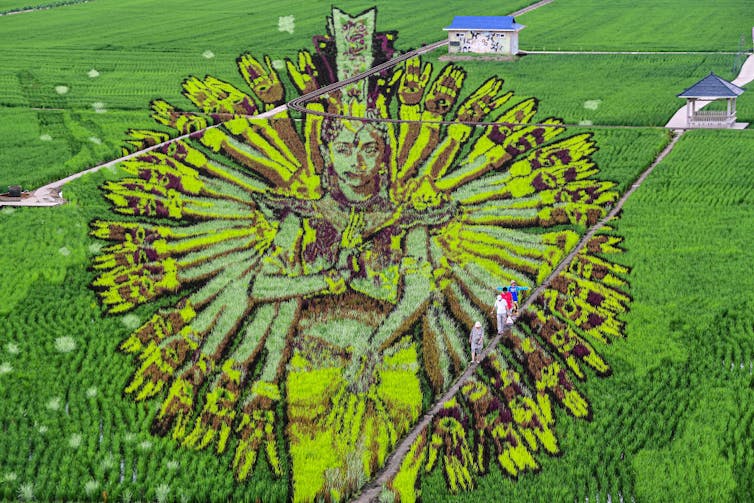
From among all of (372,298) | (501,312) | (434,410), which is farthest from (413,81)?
(434,410)

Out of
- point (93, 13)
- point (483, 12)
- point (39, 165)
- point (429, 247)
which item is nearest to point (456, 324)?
point (429, 247)

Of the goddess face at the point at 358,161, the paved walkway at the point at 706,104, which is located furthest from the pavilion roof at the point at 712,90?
the goddess face at the point at 358,161

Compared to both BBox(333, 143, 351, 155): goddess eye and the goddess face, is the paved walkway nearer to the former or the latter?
the goddess face

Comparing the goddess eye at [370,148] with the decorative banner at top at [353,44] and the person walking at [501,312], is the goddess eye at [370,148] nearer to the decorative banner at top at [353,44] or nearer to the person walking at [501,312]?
the decorative banner at top at [353,44]

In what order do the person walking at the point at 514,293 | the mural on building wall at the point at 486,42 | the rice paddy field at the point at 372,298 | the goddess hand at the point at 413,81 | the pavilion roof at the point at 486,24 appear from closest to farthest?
the rice paddy field at the point at 372,298 → the person walking at the point at 514,293 → the goddess hand at the point at 413,81 → the pavilion roof at the point at 486,24 → the mural on building wall at the point at 486,42

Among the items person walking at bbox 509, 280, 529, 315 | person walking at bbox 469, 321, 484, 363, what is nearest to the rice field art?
person walking at bbox 469, 321, 484, 363

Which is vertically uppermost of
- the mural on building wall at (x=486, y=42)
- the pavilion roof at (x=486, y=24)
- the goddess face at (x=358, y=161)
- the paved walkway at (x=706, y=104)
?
the pavilion roof at (x=486, y=24)

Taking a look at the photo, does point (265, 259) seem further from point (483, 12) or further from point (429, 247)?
point (483, 12)
